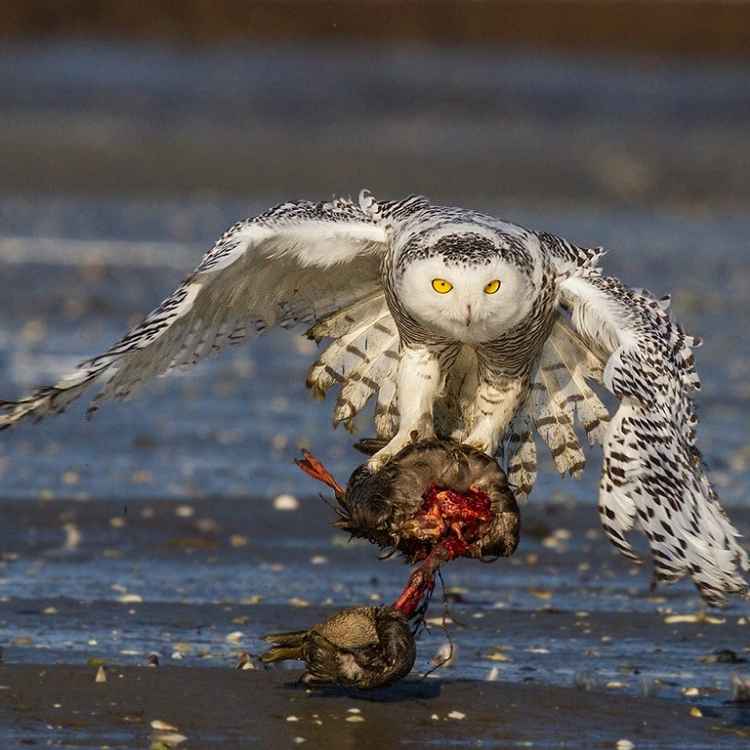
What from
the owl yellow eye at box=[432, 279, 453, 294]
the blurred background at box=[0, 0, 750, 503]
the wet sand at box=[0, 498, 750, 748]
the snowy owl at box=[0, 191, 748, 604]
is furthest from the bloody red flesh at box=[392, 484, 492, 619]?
the blurred background at box=[0, 0, 750, 503]

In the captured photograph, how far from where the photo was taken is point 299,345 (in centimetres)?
1345

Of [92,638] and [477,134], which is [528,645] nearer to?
[92,638]

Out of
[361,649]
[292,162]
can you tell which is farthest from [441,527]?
[292,162]

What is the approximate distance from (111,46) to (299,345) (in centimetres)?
2960

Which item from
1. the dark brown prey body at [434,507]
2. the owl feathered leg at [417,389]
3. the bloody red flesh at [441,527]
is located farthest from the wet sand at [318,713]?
the owl feathered leg at [417,389]

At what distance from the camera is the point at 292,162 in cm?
2458

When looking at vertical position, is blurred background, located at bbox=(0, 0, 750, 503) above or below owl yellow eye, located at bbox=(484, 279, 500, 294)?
above

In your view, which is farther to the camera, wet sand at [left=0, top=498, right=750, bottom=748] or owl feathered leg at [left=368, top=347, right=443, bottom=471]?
owl feathered leg at [left=368, top=347, right=443, bottom=471]

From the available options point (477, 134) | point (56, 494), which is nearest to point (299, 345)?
point (56, 494)

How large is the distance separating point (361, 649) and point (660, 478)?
1.02 metres

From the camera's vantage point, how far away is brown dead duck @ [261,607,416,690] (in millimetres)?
6215

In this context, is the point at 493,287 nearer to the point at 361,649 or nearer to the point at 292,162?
the point at 361,649

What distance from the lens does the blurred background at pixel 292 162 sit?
1087 cm

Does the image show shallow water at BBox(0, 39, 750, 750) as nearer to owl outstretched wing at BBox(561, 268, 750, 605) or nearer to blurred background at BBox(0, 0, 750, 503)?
blurred background at BBox(0, 0, 750, 503)
